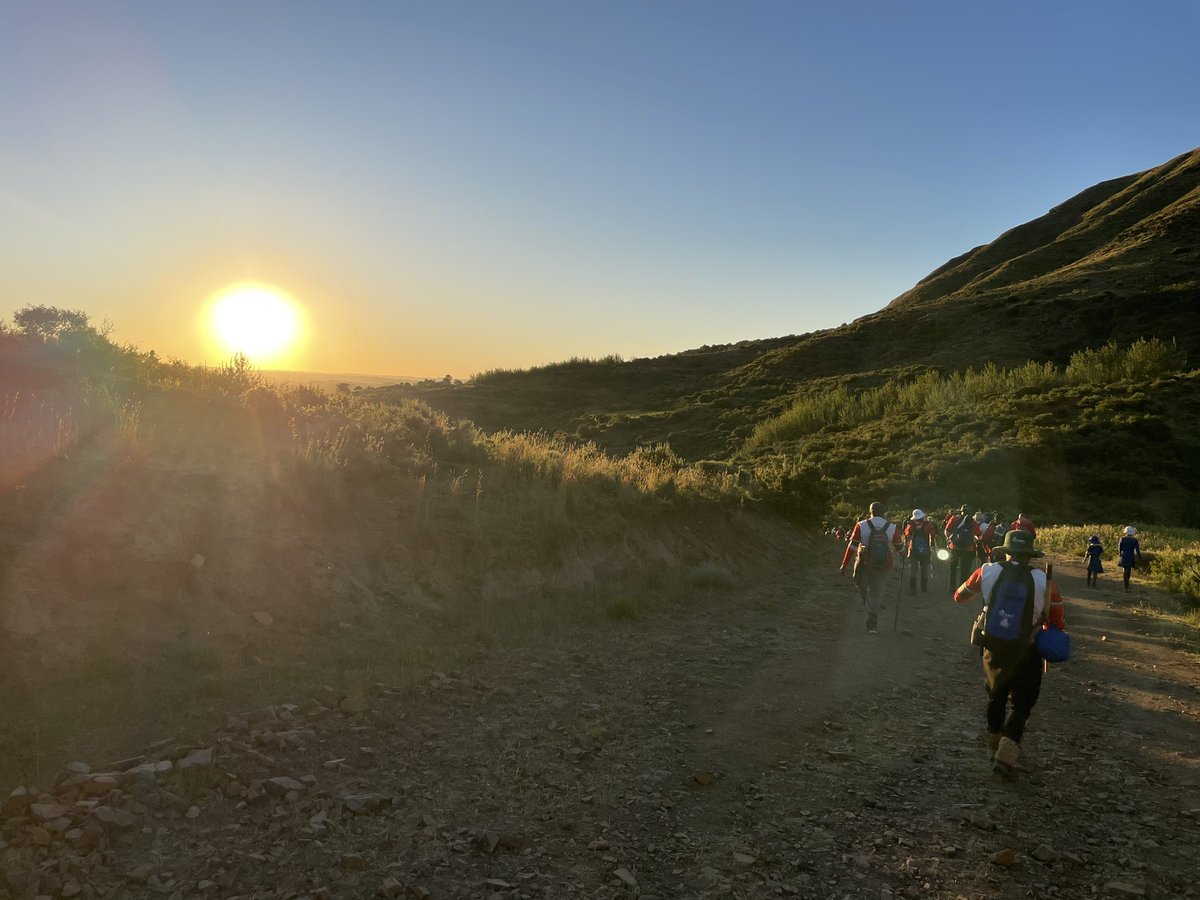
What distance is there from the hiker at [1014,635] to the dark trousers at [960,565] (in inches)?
397

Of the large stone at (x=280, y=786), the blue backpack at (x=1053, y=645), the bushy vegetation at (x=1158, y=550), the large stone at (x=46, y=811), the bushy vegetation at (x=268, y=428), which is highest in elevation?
the bushy vegetation at (x=268, y=428)

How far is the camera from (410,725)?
20.3ft

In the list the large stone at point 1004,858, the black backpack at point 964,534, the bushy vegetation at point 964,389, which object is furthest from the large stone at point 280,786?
the bushy vegetation at point 964,389

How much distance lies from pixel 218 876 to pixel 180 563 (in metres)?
4.59

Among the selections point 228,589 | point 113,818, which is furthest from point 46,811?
point 228,589

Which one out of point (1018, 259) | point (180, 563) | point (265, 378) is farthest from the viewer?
point (1018, 259)

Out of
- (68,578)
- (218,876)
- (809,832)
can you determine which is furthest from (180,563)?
(809,832)

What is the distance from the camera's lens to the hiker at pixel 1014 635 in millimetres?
6020

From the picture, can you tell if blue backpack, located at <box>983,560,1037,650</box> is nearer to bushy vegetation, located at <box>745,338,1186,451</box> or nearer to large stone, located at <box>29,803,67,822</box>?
large stone, located at <box>29,803,67,822</box>

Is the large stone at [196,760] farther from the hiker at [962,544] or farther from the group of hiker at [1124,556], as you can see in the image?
the group of hiker at [1124,556]

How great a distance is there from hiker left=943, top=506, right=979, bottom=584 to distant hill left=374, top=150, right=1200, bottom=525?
21828 mm

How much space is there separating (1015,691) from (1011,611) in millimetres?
645

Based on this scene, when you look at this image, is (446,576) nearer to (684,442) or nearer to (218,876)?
(218,876)

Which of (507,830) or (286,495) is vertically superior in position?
(286,495)
